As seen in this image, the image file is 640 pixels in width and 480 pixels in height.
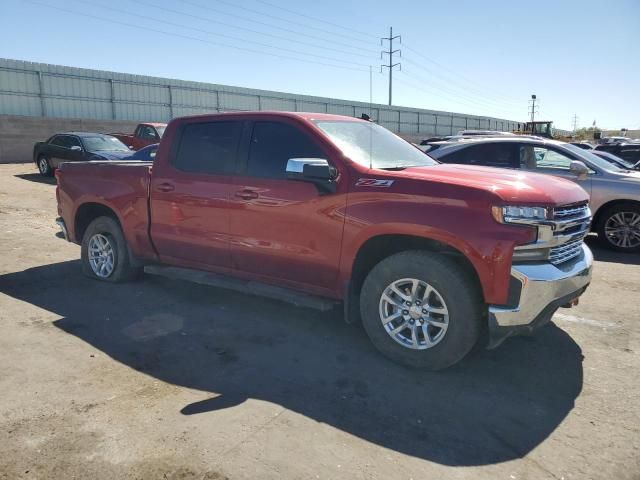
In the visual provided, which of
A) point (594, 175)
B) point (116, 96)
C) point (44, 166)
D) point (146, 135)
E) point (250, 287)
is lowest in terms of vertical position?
point (250, 287)

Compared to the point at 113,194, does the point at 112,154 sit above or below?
above

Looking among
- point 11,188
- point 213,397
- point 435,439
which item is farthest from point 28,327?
point 11,188

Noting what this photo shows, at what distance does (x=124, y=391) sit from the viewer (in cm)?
343

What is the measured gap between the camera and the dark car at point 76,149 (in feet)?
47.2

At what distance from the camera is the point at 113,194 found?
18.7 feet

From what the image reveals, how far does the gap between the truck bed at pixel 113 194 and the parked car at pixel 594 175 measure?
5.50 m

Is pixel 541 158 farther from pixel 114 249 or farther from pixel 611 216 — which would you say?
pixel 114 249

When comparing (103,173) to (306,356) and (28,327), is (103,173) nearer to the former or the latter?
(28,327)

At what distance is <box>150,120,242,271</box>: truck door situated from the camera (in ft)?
15.8

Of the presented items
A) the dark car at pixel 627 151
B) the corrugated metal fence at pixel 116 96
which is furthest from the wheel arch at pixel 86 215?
the corrugated metal fence at pixel 116 96

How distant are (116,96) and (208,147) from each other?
24811mm

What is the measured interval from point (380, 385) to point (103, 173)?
407 cm

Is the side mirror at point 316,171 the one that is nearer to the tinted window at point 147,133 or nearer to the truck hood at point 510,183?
the truck hood at point 510,183

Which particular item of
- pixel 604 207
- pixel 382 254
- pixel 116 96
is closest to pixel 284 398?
pixel 382 254
